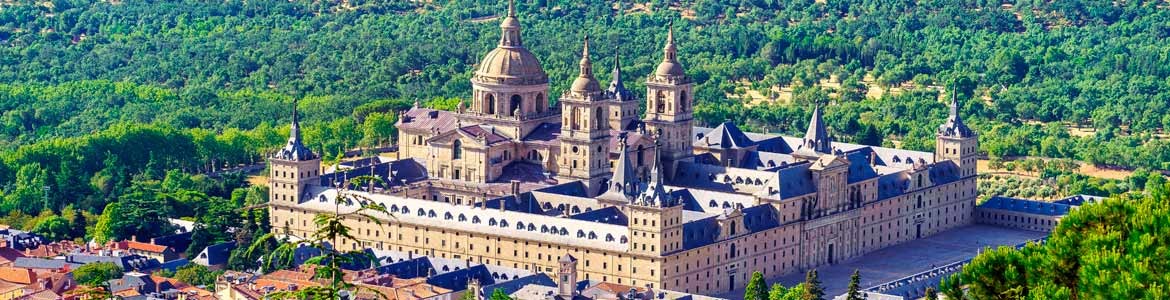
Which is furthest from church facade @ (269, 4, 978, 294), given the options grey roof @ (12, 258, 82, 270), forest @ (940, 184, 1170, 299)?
forest @ (940, 184, 1170, 299)

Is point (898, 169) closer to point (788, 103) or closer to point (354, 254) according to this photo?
point (788, 103)

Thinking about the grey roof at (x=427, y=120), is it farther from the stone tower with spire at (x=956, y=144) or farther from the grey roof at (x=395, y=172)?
the stone tower with spire at (x=956, y=144)

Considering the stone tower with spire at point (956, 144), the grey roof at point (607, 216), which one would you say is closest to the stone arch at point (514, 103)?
the grey roof at point (607, 216)

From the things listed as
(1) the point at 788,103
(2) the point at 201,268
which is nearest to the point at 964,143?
(2) the point at 201,268

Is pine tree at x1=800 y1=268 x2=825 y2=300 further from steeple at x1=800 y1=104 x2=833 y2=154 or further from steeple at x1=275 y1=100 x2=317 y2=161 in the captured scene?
steeple at x1=275 y1=100 x2=317 y2=161

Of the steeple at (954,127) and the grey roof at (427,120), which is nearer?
the grey roof at (427,120)

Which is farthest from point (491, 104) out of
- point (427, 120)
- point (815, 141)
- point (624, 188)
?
point (815, 141)
